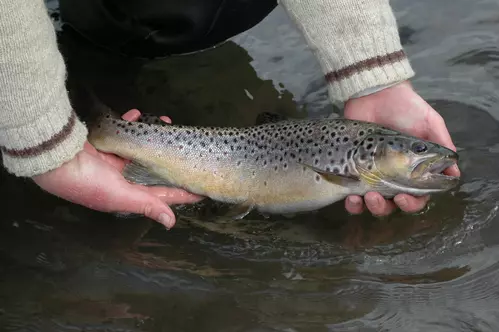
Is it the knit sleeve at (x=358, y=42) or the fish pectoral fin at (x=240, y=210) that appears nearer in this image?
the knit sleeve at (x=358, y=42)

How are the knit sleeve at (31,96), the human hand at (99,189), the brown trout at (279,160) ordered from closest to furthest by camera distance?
the knit sleeve at (31,96) < the human hand at (99,189) < the brown trout at (279,160)

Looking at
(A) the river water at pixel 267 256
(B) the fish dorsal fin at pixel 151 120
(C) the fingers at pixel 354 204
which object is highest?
(B) the fish dorsal fin at pixel 151 120

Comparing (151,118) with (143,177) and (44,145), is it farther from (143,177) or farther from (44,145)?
(44,145)

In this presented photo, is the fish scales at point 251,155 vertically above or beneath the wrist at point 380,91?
beneath

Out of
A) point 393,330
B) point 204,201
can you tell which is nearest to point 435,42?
point 204,201

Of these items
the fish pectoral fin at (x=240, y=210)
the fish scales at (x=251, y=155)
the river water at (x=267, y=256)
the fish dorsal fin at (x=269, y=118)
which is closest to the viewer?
the river water at (x=267, y=256)

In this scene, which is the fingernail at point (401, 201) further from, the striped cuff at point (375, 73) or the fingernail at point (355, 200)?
the striped cuff at point (375, 73)

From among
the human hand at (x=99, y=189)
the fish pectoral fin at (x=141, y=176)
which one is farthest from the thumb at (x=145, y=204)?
the fish pectoral fin at (x=141, y=176)

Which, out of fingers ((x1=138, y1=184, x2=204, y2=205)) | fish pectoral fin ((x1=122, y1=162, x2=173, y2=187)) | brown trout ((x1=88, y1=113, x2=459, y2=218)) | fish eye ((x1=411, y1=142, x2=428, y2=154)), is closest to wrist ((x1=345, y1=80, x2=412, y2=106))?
brown trout ((x1=88, y1=113, x2=459, y2=218))

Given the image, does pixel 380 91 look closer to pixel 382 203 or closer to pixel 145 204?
pixel 382 203
